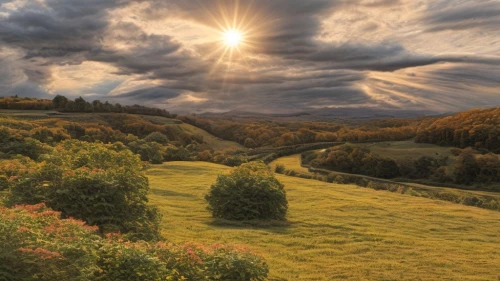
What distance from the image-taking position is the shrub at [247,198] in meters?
30.2

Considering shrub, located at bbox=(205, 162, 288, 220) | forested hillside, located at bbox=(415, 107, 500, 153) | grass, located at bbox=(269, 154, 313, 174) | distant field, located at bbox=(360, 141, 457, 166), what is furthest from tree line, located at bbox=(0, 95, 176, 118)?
shrub, located at bbox=(205, 162, 288, 220)

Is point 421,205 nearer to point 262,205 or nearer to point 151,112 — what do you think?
point 262,205

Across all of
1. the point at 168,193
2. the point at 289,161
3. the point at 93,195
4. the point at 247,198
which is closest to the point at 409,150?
the point at 289,161

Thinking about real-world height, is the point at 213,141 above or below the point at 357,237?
above

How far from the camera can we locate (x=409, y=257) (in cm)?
2225

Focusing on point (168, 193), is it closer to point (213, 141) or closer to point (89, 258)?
point (89, 258)

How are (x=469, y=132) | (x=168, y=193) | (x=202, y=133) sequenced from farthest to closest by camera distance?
(x=202, y=133)
(x=469, y=132)
(x=168, y=193)

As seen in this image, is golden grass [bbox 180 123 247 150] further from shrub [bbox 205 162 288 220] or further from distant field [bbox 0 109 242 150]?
shrub [bbox 205 162 288 220]

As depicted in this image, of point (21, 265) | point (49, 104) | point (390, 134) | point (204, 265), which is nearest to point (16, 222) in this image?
point (21, 265)

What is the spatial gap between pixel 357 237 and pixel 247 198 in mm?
8314

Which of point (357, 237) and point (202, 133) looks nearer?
point (357, 237)

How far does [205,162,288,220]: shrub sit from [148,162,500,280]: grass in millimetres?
1373

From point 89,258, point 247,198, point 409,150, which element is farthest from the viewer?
point 409,150

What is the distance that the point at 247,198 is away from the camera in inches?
1199
